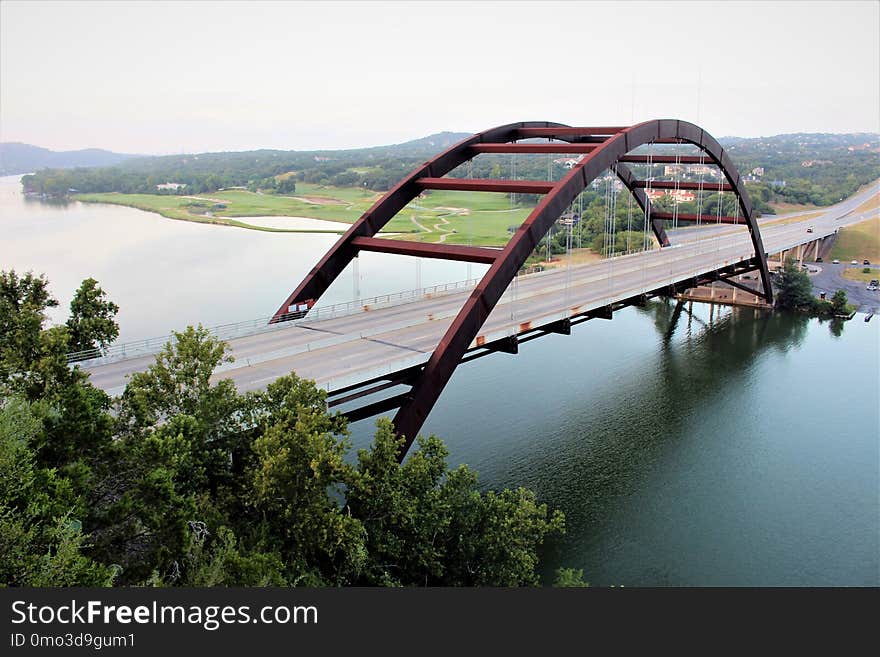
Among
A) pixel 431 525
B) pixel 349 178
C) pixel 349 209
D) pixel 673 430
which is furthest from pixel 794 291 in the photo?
pixel 349 178

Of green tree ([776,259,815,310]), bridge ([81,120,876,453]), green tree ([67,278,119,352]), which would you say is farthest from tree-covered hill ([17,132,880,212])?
green tree ([67,278,119,352])

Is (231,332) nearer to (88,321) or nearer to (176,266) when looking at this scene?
(88,321)

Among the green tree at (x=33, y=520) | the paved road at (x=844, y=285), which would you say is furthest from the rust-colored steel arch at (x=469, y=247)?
the paved road at (x=844, y=285)

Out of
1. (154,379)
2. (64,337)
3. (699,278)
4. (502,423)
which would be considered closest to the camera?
(64,337)

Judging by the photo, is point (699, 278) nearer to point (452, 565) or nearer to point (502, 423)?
point (502, 423)

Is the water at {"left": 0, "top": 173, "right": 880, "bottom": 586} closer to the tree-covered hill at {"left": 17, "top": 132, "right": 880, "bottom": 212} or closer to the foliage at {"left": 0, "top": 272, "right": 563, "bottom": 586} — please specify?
the foliage at {"left": 0, "top": 272, "right": 563, "bottom": 586}

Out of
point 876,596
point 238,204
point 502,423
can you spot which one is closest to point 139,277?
point 502,423

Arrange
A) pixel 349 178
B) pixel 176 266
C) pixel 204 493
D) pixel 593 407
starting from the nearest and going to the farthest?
1. pixel 204 493
2. pixel 593 407
3. pixel 176 266
4. pixel 349 178
